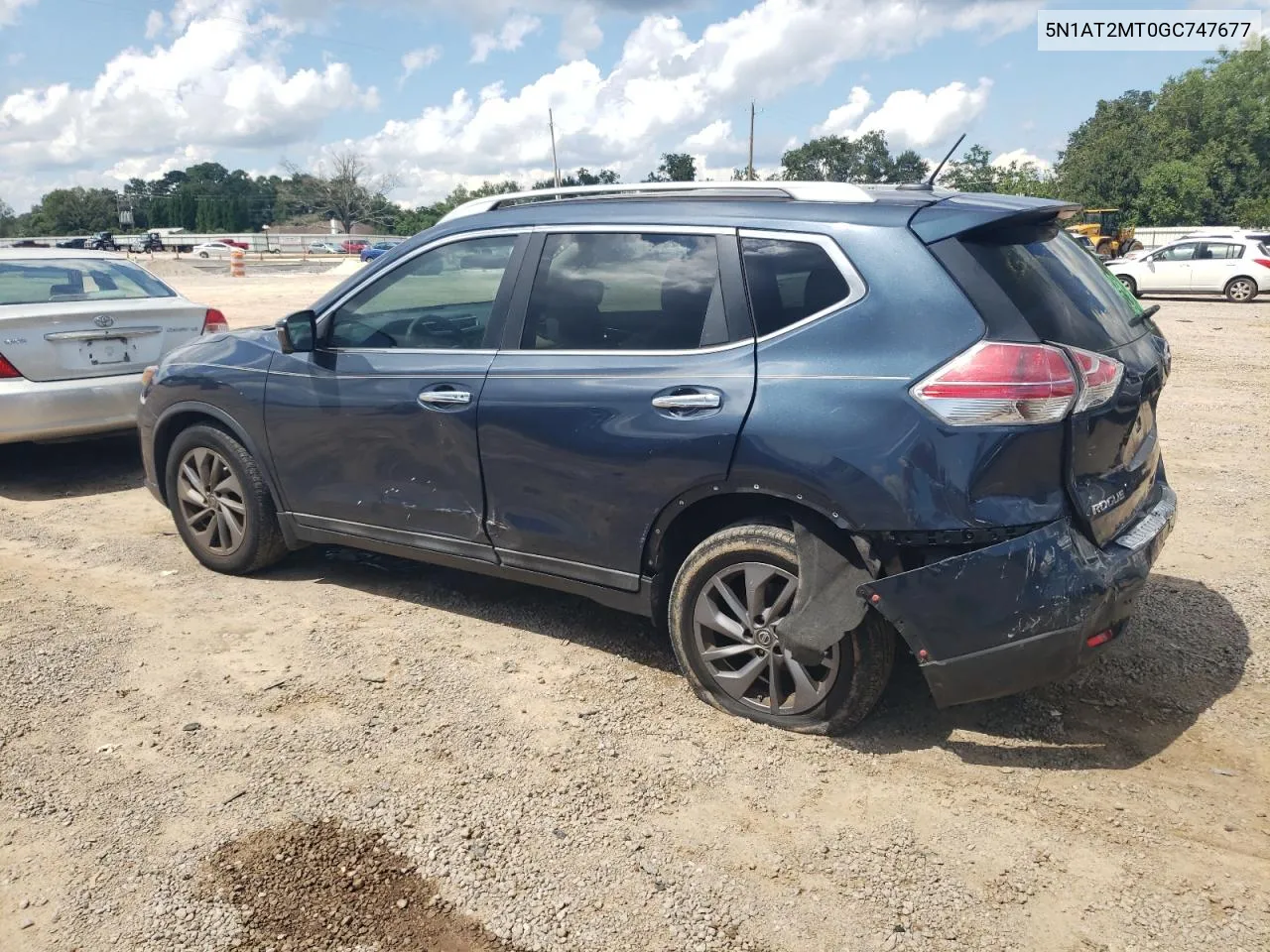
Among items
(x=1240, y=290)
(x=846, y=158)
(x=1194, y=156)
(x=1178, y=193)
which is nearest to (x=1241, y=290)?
(x=1240, y=290)

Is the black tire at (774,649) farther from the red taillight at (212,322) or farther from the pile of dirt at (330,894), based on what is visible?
the red taillight at (212,322)

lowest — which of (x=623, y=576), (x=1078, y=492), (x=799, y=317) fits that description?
(x=623, y=576)

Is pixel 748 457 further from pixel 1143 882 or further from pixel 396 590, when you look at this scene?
pixel 396 590

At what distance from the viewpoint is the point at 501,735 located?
3658 mm

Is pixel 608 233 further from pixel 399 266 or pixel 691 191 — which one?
pixel 399 266

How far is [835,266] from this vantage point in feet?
11.2

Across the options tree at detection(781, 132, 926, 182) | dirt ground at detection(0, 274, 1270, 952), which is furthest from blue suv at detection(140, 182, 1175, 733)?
tree at detection(781, 132, 926, 182)

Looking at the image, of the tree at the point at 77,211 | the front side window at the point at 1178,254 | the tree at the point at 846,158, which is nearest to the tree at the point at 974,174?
the tree at the point at 846,158

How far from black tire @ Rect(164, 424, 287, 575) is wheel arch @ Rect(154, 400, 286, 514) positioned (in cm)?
4

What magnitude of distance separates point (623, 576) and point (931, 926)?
1.67 m

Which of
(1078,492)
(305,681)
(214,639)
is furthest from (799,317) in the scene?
(214,639)

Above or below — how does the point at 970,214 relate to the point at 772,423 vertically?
above

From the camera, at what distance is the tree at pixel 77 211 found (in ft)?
403

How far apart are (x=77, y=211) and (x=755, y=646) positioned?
461 ft
